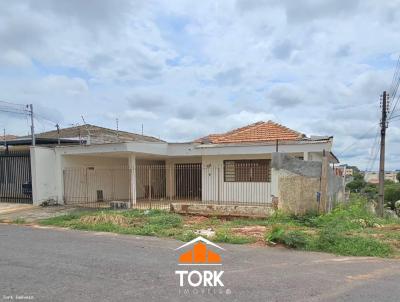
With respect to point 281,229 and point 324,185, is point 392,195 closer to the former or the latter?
point 324,185

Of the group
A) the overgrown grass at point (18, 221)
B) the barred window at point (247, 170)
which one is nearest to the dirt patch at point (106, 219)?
the overgrown grass at point (18, 221)

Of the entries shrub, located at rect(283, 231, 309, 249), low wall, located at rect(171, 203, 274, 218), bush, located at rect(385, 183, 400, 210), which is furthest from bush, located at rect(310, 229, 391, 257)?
bush, located at rect(385, 183, 400, 210)

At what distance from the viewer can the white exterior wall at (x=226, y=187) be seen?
1795 centimetres

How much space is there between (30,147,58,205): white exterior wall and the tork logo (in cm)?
1136

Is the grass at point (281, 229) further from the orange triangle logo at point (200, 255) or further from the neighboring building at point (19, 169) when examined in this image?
the neighboring building at point (19, 169)

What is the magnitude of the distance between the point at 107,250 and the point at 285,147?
35.7 ft

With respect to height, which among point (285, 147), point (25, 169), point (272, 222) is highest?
point (285, 147)

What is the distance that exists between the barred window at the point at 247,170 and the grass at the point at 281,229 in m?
5.40

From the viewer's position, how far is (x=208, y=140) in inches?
783

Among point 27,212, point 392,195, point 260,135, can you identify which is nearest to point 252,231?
point 260,135

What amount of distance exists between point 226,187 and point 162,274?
1315cm

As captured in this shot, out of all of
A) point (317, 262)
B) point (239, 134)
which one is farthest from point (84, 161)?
point (317, 262)

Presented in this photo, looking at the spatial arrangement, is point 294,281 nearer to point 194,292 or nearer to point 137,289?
point 194,292

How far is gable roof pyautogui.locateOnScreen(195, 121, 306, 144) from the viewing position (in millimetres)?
18789
